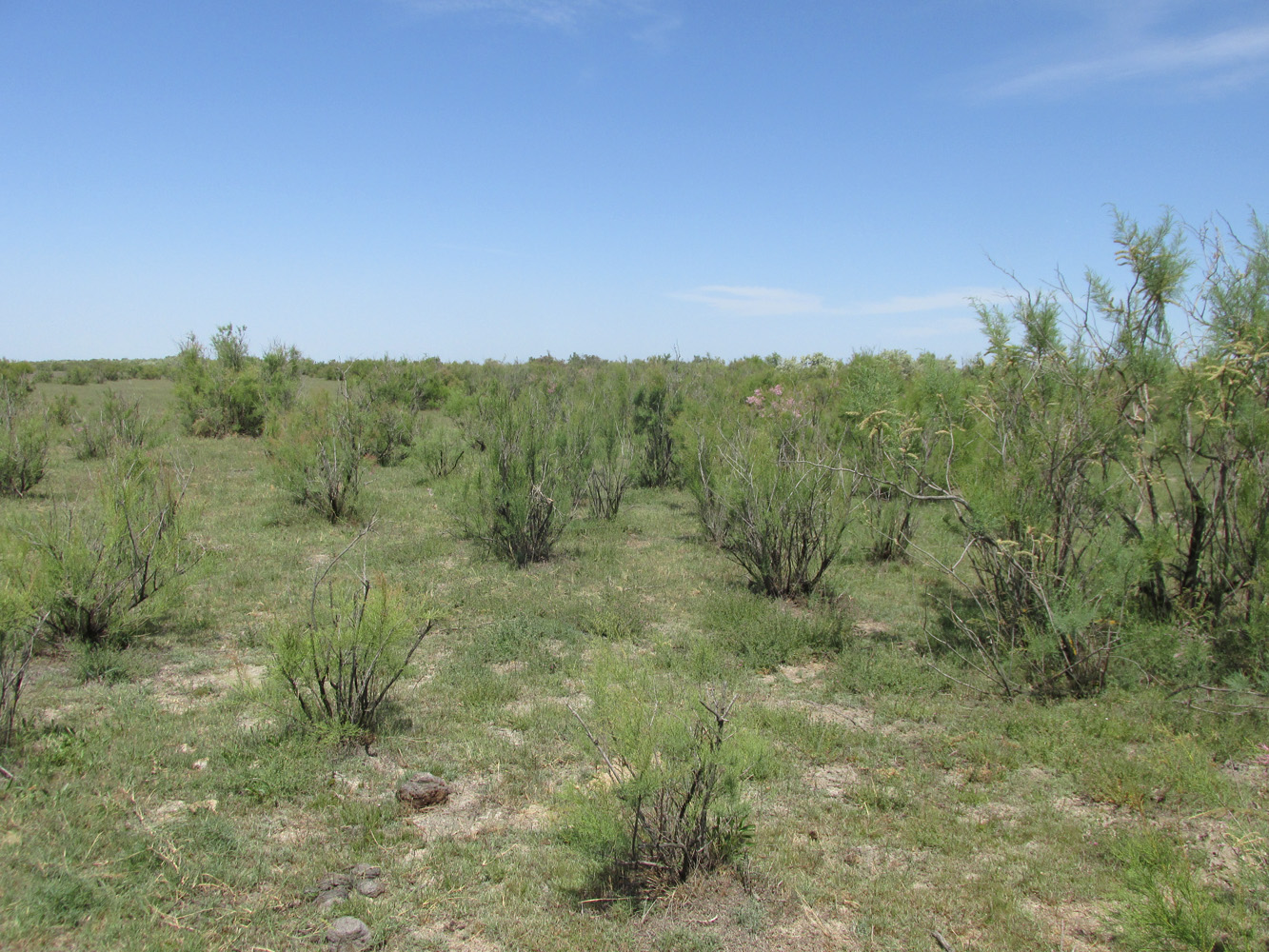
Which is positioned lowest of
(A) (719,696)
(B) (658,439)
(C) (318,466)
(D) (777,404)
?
(A) (719,696)

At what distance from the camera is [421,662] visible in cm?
651

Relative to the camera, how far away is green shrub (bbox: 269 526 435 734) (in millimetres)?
Result: 4922

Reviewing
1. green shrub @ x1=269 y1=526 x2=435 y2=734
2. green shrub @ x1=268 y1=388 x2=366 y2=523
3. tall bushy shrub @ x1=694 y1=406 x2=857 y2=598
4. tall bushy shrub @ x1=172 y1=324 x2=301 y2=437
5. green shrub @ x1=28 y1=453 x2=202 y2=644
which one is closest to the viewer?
green shrub @ x1=269 y1=526 x2=435 y2=734

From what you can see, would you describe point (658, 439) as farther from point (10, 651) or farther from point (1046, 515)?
point (10, 651)

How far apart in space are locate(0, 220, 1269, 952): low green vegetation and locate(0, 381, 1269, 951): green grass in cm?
2

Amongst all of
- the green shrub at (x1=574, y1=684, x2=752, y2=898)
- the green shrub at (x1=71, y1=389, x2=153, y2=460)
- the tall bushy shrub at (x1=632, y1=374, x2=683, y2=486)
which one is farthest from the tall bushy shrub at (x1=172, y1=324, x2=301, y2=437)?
the green shrub at (x1=574, y1=684, x2=752, y2=898)

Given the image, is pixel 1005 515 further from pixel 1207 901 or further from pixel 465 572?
pixel 465 572

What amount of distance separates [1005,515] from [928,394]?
484cm

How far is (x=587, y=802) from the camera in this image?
3.58 m

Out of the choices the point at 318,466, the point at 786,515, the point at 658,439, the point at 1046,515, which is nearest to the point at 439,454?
the point at 318,466

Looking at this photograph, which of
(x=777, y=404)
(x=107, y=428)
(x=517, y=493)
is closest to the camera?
(x=517, y=493)

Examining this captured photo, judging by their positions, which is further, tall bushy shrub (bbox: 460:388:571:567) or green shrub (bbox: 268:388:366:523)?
green shrub (bbox: 268:388:366:523)

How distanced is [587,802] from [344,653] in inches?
101

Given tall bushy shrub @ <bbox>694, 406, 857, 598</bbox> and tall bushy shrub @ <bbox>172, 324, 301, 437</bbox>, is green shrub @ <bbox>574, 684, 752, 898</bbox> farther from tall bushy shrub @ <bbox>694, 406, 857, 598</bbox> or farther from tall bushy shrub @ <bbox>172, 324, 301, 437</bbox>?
tall bushy shrub @ <bbox>172, 324, 301, 437</bbox>
